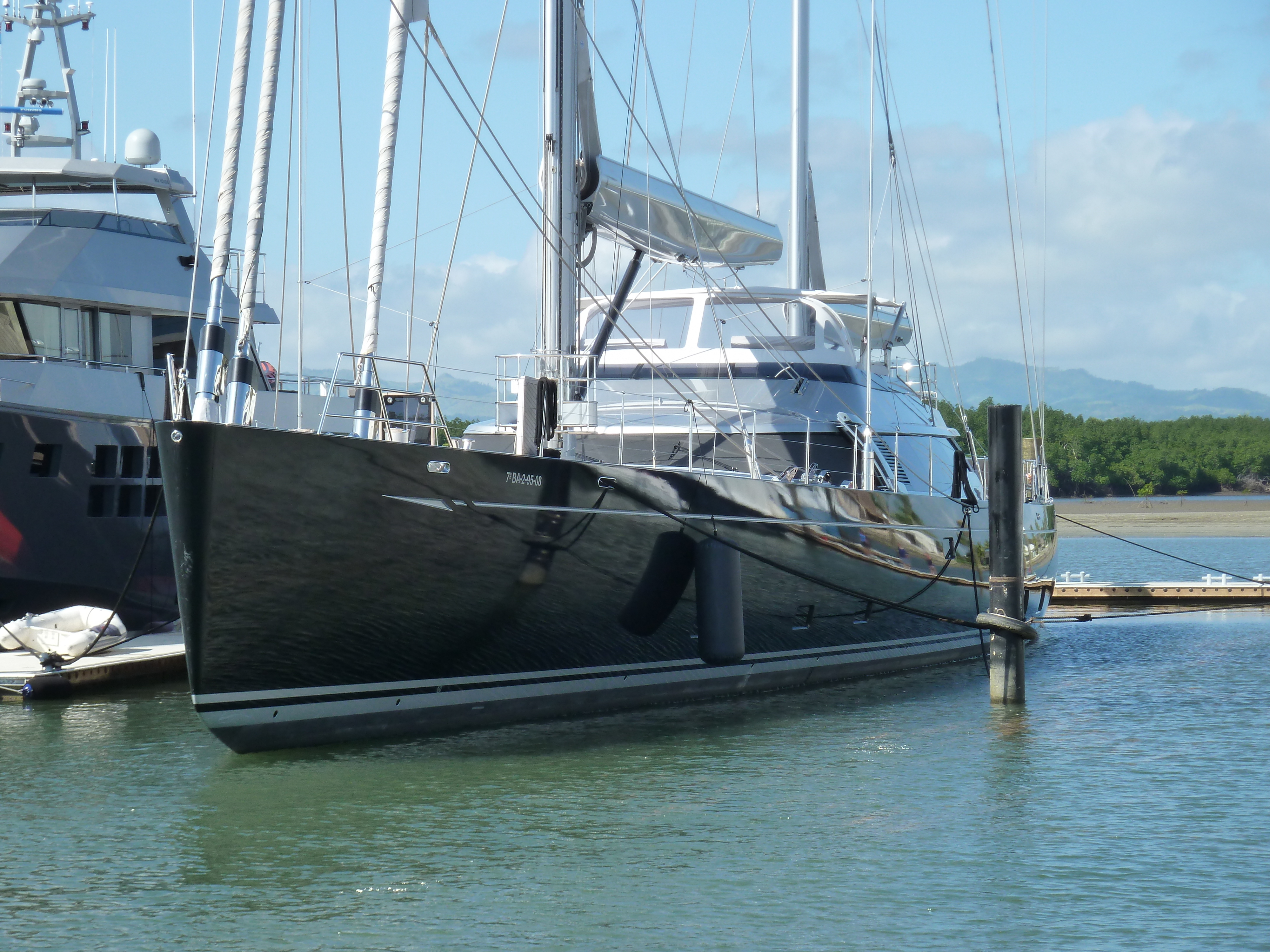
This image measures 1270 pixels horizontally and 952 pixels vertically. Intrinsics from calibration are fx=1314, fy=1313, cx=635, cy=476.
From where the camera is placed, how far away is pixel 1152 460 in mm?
84938

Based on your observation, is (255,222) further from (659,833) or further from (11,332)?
(11,332)

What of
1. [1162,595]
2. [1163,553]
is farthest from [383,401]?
[1162,595]

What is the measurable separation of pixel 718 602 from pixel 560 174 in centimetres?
414

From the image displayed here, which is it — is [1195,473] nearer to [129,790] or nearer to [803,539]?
[803,539]

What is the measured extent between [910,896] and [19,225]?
48.7 feet

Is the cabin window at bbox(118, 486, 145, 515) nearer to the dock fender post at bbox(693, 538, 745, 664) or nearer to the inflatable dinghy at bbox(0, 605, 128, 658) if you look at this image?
the inflatable dinghy at bbox(0, 605, 128, 658)

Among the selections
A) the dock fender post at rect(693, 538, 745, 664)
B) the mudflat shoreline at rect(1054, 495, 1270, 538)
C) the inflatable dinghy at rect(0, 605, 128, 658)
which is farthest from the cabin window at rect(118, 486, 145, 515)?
the mudflat shoreline at rect(1054, 495, 1270, 538)

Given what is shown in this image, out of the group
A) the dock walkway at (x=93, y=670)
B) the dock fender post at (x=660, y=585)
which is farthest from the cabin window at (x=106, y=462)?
the dock fender post at (x=660, y=585)

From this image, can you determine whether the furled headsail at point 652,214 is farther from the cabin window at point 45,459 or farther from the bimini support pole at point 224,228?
the cabin window at point 45,459

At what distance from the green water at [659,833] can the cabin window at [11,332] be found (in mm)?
6360

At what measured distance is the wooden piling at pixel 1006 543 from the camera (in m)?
11.8

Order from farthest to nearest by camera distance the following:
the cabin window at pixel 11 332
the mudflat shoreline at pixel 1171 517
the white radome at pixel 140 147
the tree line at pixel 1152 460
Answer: the tree line at pixel 1152 460
the mudflat shoreline at pixel 1171 517
the white radome at pixel 140 147
the cabin window at pixel 11 332

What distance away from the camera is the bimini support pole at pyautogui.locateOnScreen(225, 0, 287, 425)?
8953 mm

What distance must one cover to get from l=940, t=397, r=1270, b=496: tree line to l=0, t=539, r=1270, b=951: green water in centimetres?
7466
